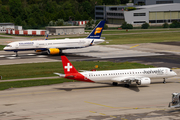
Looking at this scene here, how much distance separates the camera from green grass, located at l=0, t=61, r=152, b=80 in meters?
65.4

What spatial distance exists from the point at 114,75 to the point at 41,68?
25.1m

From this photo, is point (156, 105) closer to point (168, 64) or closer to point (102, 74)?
point (102, 74)

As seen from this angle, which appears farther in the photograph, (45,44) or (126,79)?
(45,44)

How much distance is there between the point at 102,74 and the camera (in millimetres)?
52125

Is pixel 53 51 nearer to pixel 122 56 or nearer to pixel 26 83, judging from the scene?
pixel 122 56

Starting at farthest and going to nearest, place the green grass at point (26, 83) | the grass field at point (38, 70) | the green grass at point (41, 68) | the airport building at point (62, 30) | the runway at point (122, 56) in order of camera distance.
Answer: the airport building at point (62, 30), the runway at point (122, 56), the green grass at point (41, 68), the grass field at point (38, 70), the green grass at point (26, 83)

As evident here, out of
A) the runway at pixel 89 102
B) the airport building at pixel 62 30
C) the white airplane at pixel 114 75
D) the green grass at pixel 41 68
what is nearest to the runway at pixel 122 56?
the green grass at pixel 41 68

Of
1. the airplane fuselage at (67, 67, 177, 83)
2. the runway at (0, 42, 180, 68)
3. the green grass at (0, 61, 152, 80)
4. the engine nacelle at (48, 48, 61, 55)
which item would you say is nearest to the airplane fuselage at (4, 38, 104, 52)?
the engine nacelle at (48, 48, 61, 55)

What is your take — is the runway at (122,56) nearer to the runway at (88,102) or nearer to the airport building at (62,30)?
the runway at (88,102)

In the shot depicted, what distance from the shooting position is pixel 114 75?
173 ft

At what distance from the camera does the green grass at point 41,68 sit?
6545 centimetres

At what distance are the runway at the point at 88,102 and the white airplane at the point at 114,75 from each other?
1.63 meters

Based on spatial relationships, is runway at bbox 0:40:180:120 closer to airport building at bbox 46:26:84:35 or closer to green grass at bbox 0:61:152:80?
green grass at bbox 0:61:152:80

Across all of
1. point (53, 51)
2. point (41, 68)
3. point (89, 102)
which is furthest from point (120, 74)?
point (53, 51)
